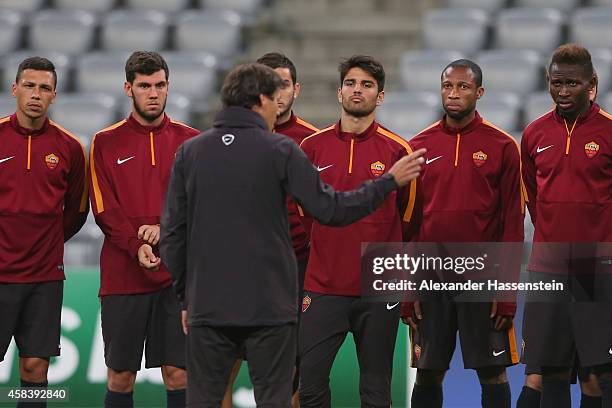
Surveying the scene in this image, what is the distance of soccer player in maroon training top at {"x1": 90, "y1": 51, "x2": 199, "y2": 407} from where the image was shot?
230 inches

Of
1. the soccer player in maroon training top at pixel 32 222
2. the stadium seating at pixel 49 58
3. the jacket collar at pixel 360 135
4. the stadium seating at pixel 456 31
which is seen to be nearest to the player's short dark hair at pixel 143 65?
the soccer player in maroon training top at pixel 32 222

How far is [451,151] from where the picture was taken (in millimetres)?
5883

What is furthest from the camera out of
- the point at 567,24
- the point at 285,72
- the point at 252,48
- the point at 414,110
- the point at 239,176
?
the point at 252,48

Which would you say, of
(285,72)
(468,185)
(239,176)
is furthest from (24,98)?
(468,185)

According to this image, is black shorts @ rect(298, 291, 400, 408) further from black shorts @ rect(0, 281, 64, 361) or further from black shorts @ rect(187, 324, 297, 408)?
black shorts @ rect(0, 281, 64, 361)

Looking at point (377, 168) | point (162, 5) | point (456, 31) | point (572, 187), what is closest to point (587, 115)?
point (572, 187)

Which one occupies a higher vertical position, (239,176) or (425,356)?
(239,176)

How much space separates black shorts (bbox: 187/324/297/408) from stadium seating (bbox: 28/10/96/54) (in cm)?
641

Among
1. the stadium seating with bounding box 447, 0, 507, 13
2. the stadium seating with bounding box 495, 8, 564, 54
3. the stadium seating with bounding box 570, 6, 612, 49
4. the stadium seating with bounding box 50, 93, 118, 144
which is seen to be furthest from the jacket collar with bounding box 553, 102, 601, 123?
the stadium seating with bounding box 447, 0, 507, 13

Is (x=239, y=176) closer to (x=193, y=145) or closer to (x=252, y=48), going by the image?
(x=193, y=145)

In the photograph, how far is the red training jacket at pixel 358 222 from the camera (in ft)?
18.5

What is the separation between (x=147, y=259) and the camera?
223 inches

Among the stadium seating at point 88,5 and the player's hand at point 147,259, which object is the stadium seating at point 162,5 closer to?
the stadium seating at point 88,5

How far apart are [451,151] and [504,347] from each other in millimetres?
954
